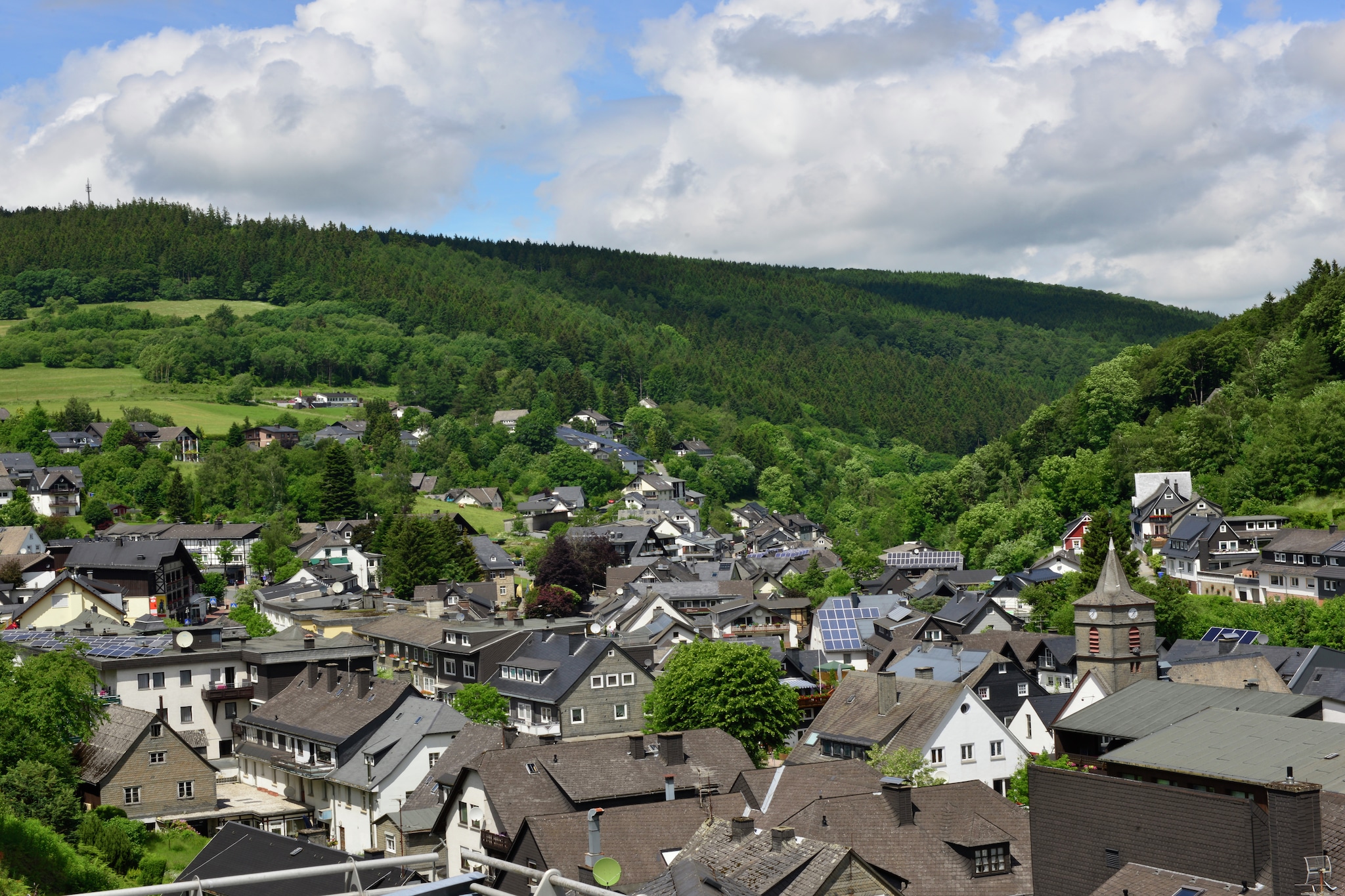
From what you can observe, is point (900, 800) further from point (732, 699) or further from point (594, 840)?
point (732, 699)

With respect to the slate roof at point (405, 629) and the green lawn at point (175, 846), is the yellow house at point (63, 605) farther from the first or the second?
the green lawn at point (175, 846)

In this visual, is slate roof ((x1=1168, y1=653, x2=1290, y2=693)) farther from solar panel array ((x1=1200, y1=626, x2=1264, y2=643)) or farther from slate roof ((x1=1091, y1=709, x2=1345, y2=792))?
slate roof ((x1=1091, y1=709, x2=1345, y2=792))

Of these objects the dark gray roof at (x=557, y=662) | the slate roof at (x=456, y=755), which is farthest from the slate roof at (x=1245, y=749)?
the dark gray roof at (x=557, y=662)

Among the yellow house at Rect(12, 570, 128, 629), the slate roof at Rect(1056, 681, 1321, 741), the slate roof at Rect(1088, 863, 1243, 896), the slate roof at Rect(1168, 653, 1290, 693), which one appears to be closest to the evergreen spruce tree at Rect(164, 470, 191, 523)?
the yellow house at Rect(12, 570, 128, 629)

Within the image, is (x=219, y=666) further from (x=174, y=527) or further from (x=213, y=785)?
(x=174, y=527)

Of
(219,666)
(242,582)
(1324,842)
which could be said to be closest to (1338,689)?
(1324,842)

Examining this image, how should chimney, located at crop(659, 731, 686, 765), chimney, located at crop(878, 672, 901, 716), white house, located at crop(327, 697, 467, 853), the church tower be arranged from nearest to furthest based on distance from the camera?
chimney, located at crop(659, 731, 686, 765) → white house, located at crop(327, 697, 467, 853) → chimney, located at crop(878, 672, 901, 716) → the church tower
